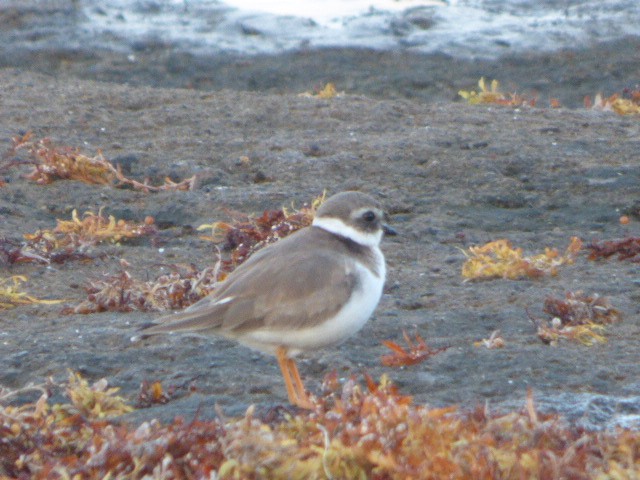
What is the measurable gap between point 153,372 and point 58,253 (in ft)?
7.60

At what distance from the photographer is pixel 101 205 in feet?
27.8

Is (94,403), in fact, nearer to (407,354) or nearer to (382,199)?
(407,354)

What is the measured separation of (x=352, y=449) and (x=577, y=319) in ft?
7.77

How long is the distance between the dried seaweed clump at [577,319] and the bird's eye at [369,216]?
103 cm

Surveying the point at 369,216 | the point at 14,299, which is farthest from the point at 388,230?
the point at 14,299

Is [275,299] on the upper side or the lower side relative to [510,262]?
upper

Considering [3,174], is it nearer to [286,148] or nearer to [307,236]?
[286,148]

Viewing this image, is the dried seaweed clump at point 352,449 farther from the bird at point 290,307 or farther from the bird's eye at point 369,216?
the bird's eye at point 369,216

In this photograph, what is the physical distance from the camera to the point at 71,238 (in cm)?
761

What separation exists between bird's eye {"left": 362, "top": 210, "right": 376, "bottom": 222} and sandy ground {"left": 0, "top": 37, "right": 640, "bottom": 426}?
654mm

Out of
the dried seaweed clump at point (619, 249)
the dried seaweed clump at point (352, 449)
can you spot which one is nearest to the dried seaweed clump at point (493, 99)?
the dried seaweed clump at point (619, 249)

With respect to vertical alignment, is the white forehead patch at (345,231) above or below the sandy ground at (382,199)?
above

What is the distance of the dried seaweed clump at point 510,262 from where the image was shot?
6863 mm

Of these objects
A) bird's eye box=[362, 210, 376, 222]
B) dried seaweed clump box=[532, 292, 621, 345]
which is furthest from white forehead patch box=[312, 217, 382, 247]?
dried seaweed clump box=[532, 292, 621, 345]
